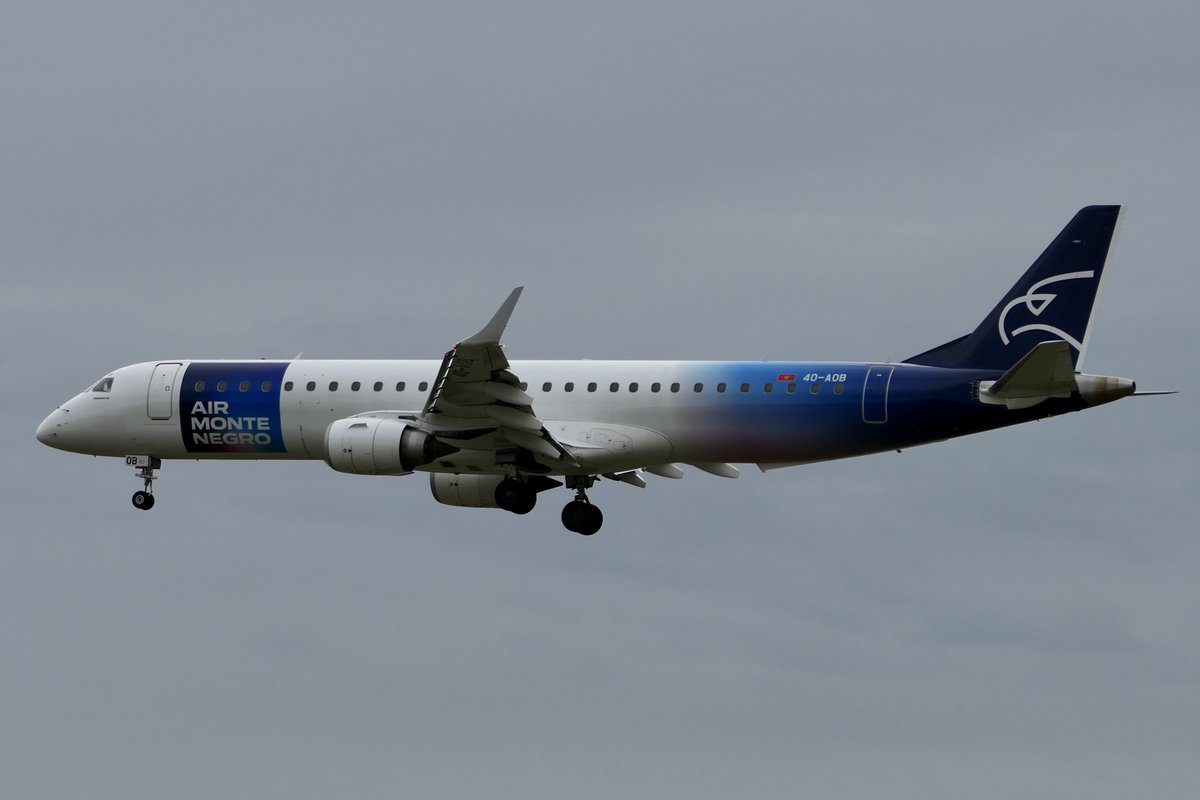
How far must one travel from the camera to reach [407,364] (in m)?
51.2

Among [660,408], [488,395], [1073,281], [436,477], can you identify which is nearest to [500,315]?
[488,395]

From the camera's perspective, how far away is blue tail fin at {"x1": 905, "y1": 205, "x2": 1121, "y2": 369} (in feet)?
150

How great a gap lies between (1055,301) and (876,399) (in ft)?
15.3

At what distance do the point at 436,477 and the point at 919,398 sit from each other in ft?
44.2

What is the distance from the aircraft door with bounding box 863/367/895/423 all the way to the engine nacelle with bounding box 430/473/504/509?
1014cm

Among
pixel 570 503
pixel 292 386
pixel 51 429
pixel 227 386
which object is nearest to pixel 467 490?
pixel 570 503

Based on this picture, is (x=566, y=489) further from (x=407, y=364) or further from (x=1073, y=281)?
(x=1073, y=281)

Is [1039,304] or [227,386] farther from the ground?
[1039,304]

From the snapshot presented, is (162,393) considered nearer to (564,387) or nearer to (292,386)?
(292,386)

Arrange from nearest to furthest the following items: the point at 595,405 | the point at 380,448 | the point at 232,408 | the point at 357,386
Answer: the point at 380,448, the point at 595,405, the point at 357,386, the point at 232,408

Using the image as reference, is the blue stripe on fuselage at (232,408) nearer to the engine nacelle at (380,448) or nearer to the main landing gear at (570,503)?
the engine nacelle at (380,448)

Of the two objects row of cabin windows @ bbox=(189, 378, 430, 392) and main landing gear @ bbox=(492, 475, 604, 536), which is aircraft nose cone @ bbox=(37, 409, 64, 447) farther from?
main landing gear @ bbox=(492, 475, 604, 536)

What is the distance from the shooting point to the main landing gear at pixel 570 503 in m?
50.2

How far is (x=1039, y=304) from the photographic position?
4612 cm
